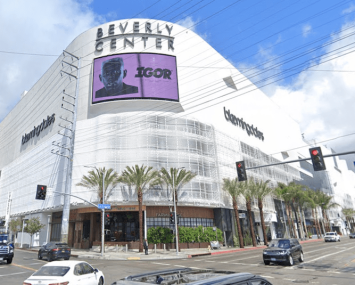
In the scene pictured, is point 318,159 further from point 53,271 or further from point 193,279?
point 193,279

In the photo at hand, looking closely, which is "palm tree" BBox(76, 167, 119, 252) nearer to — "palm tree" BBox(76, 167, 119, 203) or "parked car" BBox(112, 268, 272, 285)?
"palm tree" BBox(76, 167, 119, 203)

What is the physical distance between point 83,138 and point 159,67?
59.1 ft

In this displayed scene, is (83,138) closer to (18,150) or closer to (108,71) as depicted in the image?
(108,71)

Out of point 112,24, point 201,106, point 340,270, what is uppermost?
point 112,24

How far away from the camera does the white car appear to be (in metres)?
8.64

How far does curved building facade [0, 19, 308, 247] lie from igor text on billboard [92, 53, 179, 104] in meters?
0.18

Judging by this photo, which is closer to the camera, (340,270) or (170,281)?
(170,281)

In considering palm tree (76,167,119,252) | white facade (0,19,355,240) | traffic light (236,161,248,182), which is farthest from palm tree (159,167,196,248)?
traffic light (236,161,248,182)

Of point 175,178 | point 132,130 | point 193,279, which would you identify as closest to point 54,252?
point 175,178

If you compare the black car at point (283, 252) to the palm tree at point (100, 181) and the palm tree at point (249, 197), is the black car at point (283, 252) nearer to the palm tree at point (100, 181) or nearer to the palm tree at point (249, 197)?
the palm tree at point (249, 197)

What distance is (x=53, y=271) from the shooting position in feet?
30.3

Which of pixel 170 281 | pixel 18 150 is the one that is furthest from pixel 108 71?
pixel 170 281

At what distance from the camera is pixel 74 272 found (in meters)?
9.41

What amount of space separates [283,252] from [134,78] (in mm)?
36591
